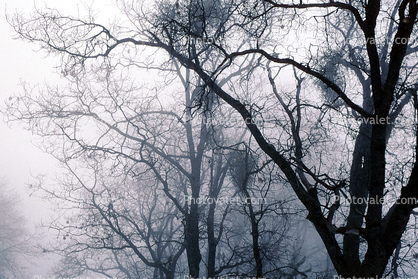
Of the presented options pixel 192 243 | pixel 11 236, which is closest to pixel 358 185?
pixel 192 243

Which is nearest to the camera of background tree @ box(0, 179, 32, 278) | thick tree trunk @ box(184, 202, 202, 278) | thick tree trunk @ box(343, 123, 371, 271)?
thick tree trunk @ box(343, 123, 371, 271)

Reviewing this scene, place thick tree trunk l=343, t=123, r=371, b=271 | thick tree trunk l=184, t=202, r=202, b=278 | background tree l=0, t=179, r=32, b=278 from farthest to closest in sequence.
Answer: background tree l=0, t=179, r=32, b=278 < thick tree trunk l=184, t=202, r=202, b=278 < thick tree trunk l=343, t=123, r=371, b=271

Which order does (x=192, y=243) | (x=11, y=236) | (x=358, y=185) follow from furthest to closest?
(x=11, y=236) < (x=192, y=243) < (x=358, y=185)

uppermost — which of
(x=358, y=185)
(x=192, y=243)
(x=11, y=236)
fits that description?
(x=11, y=236)

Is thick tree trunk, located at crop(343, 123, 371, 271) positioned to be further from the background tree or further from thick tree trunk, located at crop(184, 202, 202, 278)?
the background tree

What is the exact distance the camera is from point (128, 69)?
9.00m

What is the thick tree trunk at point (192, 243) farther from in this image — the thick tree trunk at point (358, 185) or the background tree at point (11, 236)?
the background tree at point (11, 236)

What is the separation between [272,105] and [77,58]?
18.9ft

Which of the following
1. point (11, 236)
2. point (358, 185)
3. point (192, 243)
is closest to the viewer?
point (358, 185)

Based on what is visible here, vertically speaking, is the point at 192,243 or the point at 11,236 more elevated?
the point at 11,236

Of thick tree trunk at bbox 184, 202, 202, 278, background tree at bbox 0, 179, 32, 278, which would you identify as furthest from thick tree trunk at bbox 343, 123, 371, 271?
background tree at bbox 0, 179, 32, 278

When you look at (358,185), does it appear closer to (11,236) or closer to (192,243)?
(192,243)

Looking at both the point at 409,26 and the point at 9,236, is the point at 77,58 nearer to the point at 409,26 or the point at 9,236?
the point at 409,26

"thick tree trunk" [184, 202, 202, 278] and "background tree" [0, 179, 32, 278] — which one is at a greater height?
"background tree" [0, 179, 32, 278]
